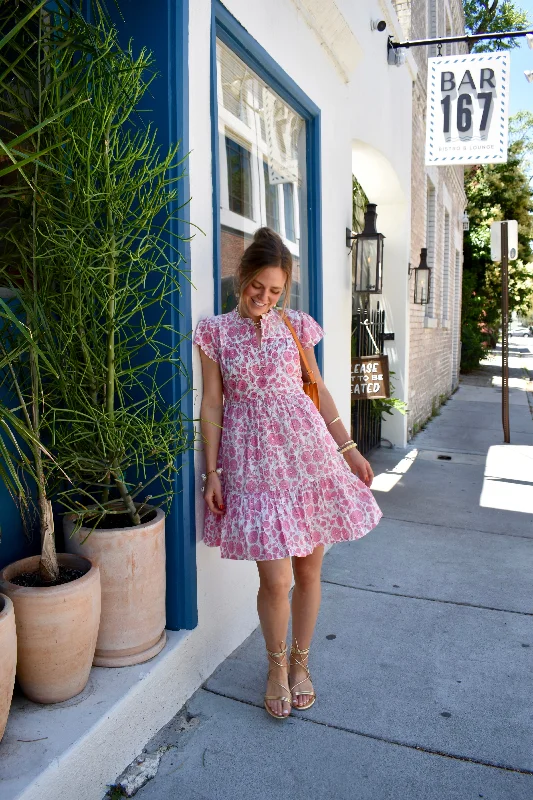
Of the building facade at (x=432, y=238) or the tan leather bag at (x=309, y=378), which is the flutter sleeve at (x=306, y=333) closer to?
the tan leather bag at (x=309, y=378)

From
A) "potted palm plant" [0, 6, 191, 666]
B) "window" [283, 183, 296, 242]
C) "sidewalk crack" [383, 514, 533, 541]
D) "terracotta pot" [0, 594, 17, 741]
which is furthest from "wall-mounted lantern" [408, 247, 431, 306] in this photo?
"terracotta pot" [0, 594, 17, 741]

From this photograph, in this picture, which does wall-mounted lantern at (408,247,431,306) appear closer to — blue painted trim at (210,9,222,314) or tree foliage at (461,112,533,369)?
blue painted trim at (210,9,222,314)

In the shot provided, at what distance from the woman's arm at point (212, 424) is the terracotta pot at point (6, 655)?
32.3 inches

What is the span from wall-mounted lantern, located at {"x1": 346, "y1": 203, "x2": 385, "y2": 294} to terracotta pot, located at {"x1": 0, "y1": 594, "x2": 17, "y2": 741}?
382cm

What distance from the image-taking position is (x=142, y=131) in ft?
7.33

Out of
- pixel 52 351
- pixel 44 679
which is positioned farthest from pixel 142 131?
pixel 44 679

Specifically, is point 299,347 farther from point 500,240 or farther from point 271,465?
point 500,240

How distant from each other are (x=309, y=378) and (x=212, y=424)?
438 millimetres

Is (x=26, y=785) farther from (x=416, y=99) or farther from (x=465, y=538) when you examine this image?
(x=416, y=99)

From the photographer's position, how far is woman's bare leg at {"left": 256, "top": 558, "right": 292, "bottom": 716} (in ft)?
7.33

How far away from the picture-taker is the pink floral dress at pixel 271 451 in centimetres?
226

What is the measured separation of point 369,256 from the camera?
4988 mm

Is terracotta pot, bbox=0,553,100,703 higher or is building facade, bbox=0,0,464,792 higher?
building facade, bbox=0,0,464,792

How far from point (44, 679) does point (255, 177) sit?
7.99 ft
